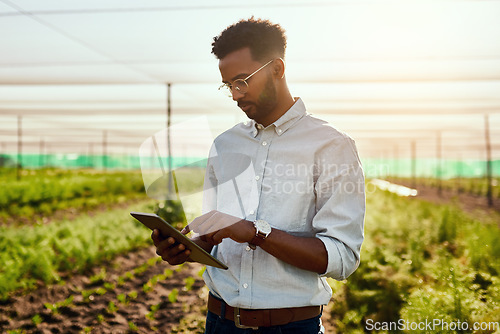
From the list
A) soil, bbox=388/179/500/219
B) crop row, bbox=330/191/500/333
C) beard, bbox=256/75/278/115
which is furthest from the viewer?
soil, bbox=388/179/500/219

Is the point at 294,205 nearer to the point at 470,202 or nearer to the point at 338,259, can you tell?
the point at 338,259

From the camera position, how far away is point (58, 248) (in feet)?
16.0

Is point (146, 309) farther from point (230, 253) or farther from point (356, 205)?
point (356, 205)

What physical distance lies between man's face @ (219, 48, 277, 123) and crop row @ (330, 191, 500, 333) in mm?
1902

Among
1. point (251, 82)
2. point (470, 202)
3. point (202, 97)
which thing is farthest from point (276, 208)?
point (470, 202)

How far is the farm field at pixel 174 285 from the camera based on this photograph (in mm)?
2890

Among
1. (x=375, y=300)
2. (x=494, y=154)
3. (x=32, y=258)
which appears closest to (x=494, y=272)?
(x=375, y=300)

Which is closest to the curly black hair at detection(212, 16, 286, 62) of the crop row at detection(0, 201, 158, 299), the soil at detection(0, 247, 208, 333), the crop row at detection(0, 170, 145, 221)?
the soil at detection(0, 247, 208, 333)

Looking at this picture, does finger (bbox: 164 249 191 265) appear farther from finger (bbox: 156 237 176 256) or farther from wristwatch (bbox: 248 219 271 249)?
wristwatch (bbox: 248 219 271 249)

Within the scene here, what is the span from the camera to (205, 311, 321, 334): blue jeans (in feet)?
4.14

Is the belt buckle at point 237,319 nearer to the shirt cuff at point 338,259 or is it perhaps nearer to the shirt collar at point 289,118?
the shirt cuff at point 338,259

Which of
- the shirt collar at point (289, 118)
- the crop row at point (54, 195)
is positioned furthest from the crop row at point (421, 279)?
the crop row at point (54, 195)

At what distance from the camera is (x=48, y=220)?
8367 millimetres

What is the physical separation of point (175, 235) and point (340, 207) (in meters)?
0.48
